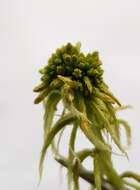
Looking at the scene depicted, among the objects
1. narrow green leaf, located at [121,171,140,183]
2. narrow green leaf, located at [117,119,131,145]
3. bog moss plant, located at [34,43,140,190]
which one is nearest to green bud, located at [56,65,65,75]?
bog moss plant, located at [34,43,140,190]

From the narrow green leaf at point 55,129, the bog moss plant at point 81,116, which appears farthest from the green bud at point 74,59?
the narrow green leaf at point 55,129

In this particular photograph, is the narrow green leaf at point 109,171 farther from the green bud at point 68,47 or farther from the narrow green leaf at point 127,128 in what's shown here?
the green bud at point 68,47

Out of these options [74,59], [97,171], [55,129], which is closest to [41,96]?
[55,129]

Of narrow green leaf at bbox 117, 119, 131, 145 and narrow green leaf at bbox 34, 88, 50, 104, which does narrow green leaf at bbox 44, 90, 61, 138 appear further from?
narrow green leaf at bbox 117, 119, 131, 145

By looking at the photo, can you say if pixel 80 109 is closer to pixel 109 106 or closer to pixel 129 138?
pixel 109 106

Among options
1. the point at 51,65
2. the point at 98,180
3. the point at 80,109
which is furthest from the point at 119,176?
the point at 51,65

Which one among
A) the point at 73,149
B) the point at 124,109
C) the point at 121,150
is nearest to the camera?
the point at 121,150

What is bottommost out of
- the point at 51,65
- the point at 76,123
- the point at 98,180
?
the point at 98,180

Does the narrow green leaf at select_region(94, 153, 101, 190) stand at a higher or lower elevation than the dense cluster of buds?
lower

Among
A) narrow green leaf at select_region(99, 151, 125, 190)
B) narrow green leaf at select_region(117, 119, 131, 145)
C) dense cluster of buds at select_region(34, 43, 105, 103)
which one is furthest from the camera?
narrow green leaf at select_region(117, 119, 131, 145)
